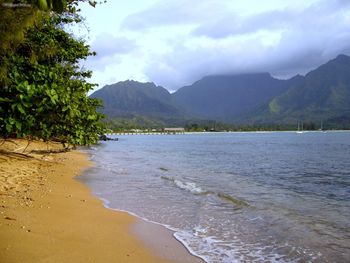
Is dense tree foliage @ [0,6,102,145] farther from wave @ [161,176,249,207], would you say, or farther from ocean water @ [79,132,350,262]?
wave @ [161,176,249,207]

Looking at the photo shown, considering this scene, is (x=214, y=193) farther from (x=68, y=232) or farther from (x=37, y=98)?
(x=37, y=98)

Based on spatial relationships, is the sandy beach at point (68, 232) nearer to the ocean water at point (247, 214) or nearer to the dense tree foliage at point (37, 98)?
the ocean water at point (247, 214)

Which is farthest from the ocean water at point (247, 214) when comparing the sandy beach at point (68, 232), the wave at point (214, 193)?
the sandy beach at point (68, 232)

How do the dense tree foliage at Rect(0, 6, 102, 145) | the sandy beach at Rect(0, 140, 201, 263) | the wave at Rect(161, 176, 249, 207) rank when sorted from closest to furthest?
the sandy beach at Rect(0, 140, 201, 263), the dense tree foliage at Rect(0, 6, 102, 145), the wave at Rect(161, 176, 249, 207)

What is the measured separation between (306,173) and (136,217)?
2095cm

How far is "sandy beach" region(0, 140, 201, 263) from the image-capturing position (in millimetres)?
7102

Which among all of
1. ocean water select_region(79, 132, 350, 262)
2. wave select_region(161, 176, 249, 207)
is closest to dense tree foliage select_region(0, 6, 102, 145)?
ocean water select_region(79, 132, 350, 262)

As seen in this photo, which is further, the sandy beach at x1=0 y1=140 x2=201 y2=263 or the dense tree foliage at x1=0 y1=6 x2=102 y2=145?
the dense tree foliage at x1=0 y1=6 x2=102 y2=145

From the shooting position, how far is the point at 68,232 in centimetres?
870

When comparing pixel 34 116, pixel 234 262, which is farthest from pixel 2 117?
pixel 234 262

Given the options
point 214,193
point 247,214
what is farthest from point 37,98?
point 214,193

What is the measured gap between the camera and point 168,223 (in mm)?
11516

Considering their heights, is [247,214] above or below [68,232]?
below

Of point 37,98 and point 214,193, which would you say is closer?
point 37,98
